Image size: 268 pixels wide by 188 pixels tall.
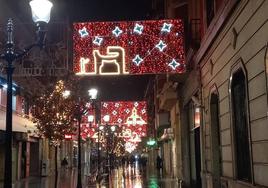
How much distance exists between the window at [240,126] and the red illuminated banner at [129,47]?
7.64 metres

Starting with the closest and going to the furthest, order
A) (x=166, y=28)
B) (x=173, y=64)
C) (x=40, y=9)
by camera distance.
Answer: (x=40, y=9)
(x=173, y=64)
(x=166, y=28)

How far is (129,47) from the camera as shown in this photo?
74.0 feet

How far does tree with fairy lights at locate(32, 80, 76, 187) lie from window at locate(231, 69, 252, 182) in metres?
16.5

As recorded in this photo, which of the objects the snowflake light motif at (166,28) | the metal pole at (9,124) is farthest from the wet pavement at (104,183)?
the metal pole at (9,124)

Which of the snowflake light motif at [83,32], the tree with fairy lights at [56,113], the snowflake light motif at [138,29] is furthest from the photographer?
the tree with fairy lights at [56,113]

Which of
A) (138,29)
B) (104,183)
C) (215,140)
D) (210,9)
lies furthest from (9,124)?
(104,183)

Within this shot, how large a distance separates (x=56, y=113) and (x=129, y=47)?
10.1m

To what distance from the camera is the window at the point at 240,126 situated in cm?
1355

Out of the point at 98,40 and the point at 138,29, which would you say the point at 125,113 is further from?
the point at 138,29

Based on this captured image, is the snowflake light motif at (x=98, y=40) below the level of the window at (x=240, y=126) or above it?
above

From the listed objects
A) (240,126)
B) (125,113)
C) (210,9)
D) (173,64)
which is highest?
(125,113)

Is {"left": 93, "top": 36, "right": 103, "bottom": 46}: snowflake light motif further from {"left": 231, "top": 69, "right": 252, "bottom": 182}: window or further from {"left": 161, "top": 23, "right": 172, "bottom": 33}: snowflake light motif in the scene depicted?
{"left": 231, "top": 69, "right": 252, "bottom": 182}: window

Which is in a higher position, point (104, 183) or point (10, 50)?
point (10, 50)

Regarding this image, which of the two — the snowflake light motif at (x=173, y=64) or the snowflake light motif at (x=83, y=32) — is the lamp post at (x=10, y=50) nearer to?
the snowflake light motif at (x=83, y=32)
